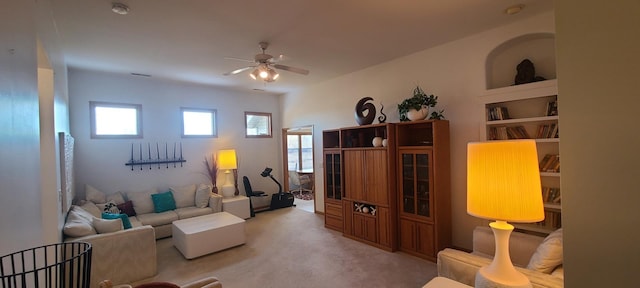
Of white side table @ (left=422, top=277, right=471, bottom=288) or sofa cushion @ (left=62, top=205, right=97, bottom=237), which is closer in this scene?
white side table @ (left=422, top=277, right=471, bottom=288)

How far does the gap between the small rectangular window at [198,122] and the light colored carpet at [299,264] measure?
2.38m

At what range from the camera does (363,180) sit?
4277mm

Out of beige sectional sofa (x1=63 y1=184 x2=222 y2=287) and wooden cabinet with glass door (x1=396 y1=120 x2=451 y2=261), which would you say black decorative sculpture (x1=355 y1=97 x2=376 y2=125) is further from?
beige sectional sofa (x1=63 y1=184 x2=222 y2=287)

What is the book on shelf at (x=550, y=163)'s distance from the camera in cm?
297

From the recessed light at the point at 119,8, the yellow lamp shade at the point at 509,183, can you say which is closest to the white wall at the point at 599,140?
the yellow lamp shade at the point at 509,183

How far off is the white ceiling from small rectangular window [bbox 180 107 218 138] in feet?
4.98

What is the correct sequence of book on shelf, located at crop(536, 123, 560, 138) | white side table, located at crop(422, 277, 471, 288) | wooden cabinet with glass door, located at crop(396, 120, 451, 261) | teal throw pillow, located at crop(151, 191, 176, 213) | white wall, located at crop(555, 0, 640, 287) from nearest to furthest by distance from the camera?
white wall, located at crop(555, 0, 640, 287)
white side table, located at crop(422, 277, 471, 288)
book on shelf, located at crop(536, 123, 560, 138)
wooden cabinet with glass door, located at crop(396, 120, 451, 261)
teal throw pillow, located at crop(151, 191, 176, 213)

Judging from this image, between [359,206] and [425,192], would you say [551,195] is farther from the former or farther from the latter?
[359,206]

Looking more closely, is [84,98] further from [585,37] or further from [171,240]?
[585,37]

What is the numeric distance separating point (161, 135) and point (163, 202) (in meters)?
1.40

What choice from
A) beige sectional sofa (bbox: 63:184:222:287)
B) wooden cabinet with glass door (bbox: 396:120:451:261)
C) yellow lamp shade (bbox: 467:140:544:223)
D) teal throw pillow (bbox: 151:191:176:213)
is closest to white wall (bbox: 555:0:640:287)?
yellow lamp shade (bbox: 467:140:544:223)

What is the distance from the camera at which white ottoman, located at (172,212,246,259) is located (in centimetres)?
372

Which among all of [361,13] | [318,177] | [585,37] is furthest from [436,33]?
[318,177]

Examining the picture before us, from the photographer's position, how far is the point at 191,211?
5.00 meters
